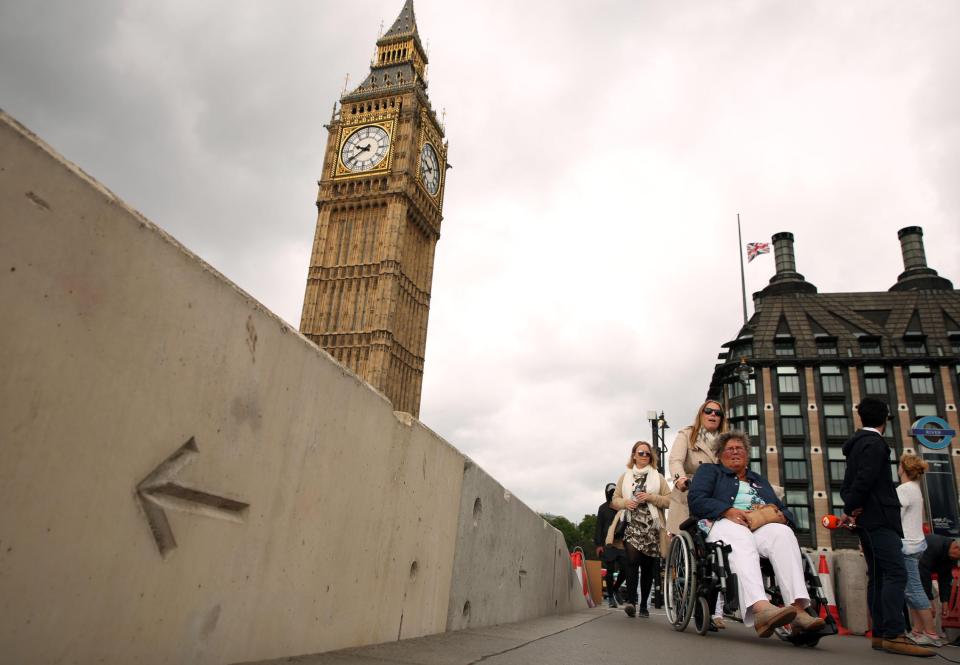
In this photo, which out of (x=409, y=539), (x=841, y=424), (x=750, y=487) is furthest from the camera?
(x=841, y=424)

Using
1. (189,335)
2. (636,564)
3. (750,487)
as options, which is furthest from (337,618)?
(636,564)

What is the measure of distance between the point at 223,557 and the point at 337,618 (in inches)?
30.3

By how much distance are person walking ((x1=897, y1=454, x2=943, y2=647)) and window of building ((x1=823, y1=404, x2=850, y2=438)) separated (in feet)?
141

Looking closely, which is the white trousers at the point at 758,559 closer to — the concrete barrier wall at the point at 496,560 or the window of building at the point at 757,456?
the concrete barrier wall at the point at 496,560

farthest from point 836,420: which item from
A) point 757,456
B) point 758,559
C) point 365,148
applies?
point 758,559

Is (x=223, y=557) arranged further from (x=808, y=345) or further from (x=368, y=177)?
(x=808, y=345)

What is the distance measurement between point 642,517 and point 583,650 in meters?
3.18

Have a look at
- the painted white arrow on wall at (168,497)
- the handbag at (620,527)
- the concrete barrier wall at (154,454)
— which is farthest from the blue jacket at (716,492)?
the painted white arrow on wall at (168,497)

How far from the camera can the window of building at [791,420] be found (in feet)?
146

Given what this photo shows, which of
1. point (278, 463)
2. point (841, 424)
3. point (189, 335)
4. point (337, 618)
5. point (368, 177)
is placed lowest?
point (337, 618)

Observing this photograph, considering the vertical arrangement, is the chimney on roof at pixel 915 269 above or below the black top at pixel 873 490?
above

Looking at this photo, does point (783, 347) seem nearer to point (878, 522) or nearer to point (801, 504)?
point (801, 504)

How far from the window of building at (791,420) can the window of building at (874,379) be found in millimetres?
4925

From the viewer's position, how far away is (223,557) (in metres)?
1.95
